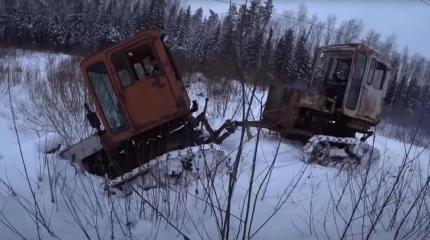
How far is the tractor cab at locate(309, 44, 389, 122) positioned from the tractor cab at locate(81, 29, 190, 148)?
396 centimetres

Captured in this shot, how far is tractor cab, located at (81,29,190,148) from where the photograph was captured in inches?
225

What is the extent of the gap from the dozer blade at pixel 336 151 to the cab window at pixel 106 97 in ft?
10.6

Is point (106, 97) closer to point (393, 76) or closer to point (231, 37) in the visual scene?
point (231, 37)

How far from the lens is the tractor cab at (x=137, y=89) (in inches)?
225

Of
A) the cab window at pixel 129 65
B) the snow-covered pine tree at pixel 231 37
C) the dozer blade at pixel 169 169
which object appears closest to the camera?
the snow-covered pine tree at pixel 231 37

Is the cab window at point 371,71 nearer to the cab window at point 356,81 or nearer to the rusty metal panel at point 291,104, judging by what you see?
the cab window at point 356,81

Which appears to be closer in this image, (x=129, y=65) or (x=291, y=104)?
(x=129, y=65)

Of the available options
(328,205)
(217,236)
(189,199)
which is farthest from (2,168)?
(328,205)

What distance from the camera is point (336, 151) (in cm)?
786

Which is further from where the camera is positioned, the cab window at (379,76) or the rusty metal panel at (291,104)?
the cab window at (379,76)

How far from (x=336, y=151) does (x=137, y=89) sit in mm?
4015

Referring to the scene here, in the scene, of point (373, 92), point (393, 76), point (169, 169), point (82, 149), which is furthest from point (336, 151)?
point (393, 76)

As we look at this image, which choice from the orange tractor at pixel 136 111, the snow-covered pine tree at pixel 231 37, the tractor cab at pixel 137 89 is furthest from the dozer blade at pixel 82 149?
the snow-covered pine tree at pixel 231 37

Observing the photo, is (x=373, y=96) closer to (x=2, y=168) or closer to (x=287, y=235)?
(x=287, y=235)
